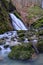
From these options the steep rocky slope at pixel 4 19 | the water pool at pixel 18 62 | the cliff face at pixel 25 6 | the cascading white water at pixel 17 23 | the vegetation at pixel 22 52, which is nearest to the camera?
the water pool at pixel 18 62

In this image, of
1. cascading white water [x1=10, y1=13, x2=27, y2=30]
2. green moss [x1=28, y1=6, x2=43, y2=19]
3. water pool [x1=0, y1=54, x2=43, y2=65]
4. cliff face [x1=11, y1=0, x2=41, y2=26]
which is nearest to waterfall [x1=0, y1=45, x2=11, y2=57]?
water pool [x1=0, y1=54, x2=43, y2=65]

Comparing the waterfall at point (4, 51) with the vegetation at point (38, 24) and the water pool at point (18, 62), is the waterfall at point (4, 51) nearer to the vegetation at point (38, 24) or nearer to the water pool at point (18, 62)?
the water pool at point (18, 62)

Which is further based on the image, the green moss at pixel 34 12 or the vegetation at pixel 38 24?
the green moss at pixel 34 12

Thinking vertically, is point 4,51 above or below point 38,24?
below

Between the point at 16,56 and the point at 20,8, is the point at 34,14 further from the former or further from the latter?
the point at 16,56

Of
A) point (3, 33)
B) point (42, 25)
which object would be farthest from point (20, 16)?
point (3, 33)

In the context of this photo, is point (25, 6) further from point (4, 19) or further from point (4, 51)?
point (4, 51)

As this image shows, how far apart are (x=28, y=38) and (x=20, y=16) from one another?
679 cm

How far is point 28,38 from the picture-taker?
13.8m

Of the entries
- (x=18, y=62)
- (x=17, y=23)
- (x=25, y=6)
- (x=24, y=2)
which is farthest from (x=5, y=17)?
(x=18, y=62)

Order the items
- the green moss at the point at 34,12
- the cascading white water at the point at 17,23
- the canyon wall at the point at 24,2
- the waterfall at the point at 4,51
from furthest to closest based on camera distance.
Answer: the canyon wall at the point at 24,2
the green moss at the point at 34,12
the cascading white water at the point at 17,23
the waterfall at the point at 4,51

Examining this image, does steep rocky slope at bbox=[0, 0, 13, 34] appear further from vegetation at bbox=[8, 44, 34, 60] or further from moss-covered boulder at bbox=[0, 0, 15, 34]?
vegetation at bbox=[8, 44, 34, 60]

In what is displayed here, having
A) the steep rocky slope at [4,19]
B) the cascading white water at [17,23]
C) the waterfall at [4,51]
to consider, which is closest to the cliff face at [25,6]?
the cascading white water at [17,23]

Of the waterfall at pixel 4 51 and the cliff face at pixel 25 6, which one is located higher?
the cliff face at pixel 25 6
